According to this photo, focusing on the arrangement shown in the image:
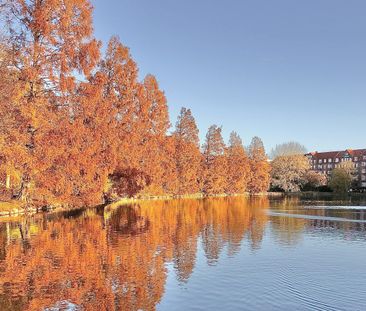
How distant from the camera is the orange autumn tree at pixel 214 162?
88.1m

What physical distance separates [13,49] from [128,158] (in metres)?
24.1

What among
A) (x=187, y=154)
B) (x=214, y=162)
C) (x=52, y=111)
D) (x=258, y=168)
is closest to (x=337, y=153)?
(x=258, y=168)

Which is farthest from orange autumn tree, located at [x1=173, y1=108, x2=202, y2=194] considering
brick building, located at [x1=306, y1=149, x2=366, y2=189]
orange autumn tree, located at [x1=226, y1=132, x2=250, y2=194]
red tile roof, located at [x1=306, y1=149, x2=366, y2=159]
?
red tile roof, located at [x1=306, y1=149, x2=366, y2=159]

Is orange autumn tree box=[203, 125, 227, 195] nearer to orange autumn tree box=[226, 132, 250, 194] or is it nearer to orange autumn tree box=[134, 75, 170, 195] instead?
orange autumn tree box=[226, 132, 250, 194]

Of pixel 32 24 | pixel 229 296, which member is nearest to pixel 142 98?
pixel 32 24

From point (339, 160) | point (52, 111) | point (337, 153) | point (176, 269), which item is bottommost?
point (176, 269)

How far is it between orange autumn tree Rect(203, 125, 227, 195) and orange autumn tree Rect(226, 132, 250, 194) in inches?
160

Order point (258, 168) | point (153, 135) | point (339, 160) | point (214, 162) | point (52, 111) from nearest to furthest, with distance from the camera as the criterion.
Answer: point (52, 111) → point (153, 135) → point (214, 162) → point (258, 168) → point (339, 160)

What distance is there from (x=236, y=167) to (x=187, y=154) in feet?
76.1

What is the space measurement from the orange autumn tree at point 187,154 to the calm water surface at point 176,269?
5306 centimetres

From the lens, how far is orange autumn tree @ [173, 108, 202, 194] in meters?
77.6

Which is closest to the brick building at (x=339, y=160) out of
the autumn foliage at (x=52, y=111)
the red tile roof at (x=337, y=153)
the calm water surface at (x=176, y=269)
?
the red tile roof at (x=337, y=153)

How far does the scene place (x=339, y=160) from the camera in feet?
578

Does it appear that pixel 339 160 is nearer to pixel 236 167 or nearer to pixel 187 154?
pixel 236 167
